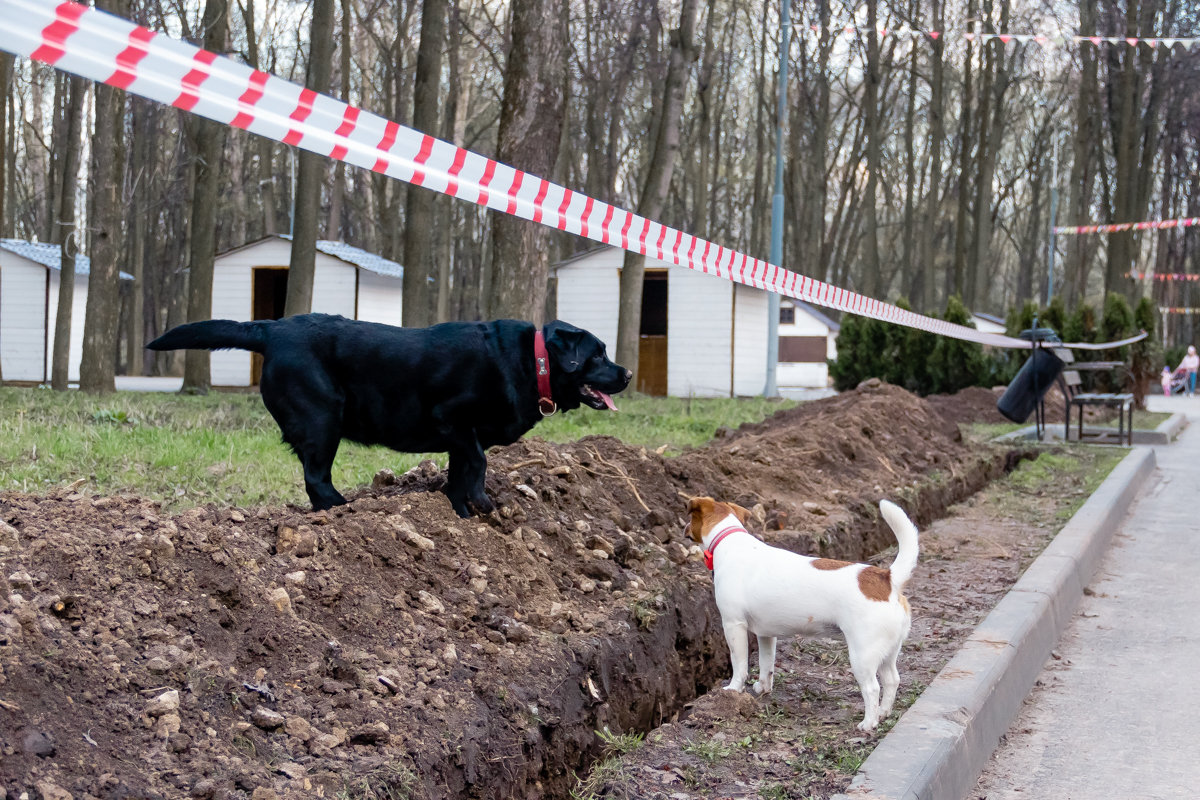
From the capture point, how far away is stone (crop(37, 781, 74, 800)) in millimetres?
2051

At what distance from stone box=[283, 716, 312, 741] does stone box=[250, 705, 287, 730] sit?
2 centimetres

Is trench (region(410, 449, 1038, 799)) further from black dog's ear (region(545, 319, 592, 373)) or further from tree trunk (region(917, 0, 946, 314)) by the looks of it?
tree trunk (region(917, 0, 946, 314))

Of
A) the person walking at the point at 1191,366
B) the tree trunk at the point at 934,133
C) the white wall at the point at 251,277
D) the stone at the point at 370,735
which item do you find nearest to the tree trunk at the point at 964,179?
the tree trunk at the point at 934,133

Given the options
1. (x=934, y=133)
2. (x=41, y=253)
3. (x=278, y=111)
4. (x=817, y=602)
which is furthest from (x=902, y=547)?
(x=934, y=133)

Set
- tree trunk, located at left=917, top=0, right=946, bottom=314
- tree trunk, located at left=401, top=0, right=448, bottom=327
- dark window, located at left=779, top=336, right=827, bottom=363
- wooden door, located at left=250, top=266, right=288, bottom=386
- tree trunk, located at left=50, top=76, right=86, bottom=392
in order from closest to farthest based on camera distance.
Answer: tree trunk, located at left=401, top=0, right=448, bottom=327, tree trunk, located at left=50, top=76, right=86, bottom=392, wooden door, located at left=250, top=266, right=288, bottom=386, tree trunk, located at left=917, top=0, right=946, bottom=314, dark window, located at left=779, top=336, right=827, bottom=363

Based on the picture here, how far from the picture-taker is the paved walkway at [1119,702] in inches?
135

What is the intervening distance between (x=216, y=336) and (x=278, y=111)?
0.95 meters

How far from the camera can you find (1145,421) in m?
17.6

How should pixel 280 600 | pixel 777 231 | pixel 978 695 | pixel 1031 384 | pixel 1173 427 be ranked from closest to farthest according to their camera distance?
pixel 280 600 < pixel 978 695 < pixel 1031 384 < pixel 1173 427 < pixel 777 231

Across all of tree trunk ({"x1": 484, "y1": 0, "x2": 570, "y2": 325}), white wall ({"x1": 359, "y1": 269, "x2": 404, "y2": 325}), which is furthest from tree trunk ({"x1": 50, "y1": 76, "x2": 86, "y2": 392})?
tree trunk ({"x1": 484, "y1": 0, "x2": 570, "y2": 325})

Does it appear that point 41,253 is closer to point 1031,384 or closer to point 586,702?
point 1031,384

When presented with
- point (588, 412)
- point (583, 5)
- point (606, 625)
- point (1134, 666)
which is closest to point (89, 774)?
point (606, 625)

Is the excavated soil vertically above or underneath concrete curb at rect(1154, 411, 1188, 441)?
underneath

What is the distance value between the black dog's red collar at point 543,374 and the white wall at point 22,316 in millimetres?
22296
